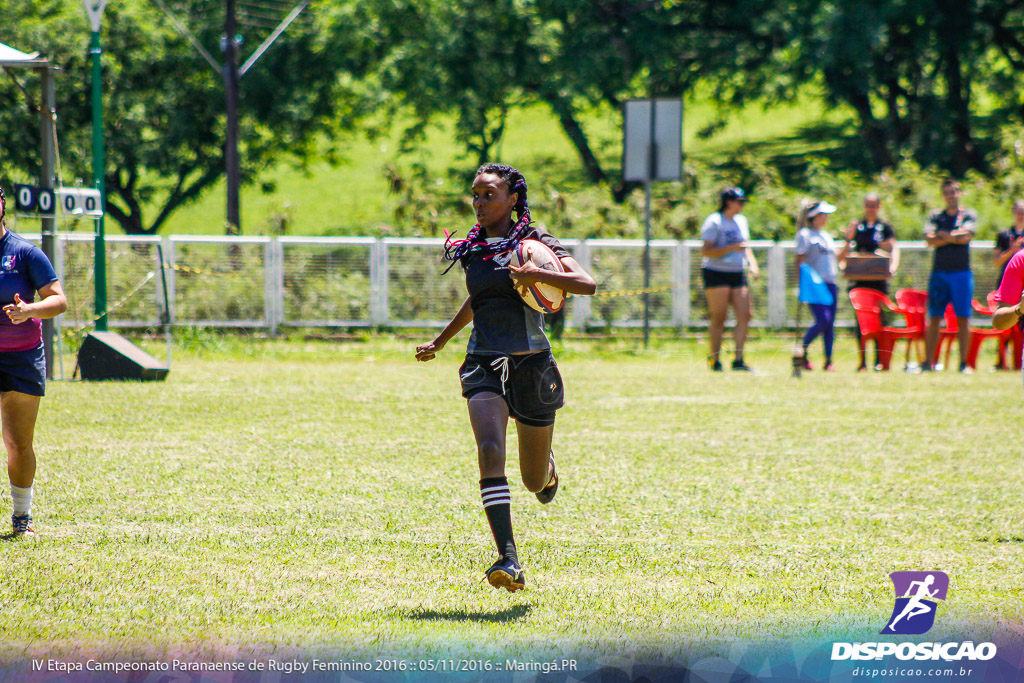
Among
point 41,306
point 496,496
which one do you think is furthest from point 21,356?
point 496,496

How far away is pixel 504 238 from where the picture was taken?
521 cm

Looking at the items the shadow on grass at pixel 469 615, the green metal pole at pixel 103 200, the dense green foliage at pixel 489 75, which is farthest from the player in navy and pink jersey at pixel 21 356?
the dense green foliage at pixel 489 75

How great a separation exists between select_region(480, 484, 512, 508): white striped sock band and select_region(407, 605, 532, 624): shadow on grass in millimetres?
442

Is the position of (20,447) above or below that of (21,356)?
below

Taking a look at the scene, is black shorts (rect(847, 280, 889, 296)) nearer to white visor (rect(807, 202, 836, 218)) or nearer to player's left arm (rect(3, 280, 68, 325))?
white visor (rect(807, 202, 836, 218))

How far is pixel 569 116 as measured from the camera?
29.7 m

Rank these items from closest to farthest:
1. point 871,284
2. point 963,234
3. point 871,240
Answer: point 963,234, point 871,240, point 871,284

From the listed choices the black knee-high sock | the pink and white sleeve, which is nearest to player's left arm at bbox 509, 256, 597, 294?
the black knee-high sock

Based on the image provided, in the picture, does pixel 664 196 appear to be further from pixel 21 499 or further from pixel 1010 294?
pixel 21 499

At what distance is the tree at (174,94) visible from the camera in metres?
27.2

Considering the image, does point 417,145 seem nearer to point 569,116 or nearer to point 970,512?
point 569,116

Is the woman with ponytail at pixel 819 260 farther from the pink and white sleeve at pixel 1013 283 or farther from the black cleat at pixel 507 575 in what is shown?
the black cleat at pixel 507 575

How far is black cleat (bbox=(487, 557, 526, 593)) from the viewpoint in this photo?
466cm

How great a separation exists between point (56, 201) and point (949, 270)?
33.4 ft
